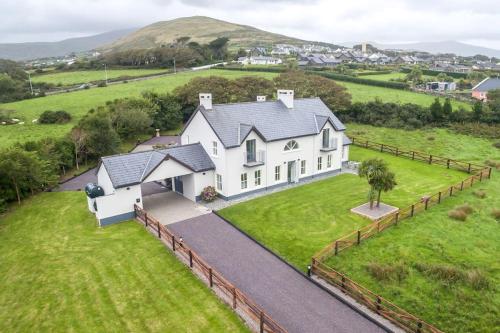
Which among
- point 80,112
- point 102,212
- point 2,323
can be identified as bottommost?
point 2,323

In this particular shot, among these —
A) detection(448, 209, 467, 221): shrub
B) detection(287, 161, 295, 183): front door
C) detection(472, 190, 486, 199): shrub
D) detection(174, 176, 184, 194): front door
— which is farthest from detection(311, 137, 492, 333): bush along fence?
detection(174, 176, 184, 194): front door

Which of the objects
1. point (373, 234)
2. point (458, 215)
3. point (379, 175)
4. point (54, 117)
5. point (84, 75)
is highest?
point (84, 75)

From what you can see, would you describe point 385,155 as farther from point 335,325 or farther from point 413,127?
point 335,325

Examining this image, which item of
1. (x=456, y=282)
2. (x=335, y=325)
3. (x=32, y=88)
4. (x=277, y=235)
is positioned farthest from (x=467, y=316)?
(x=32, y=88)

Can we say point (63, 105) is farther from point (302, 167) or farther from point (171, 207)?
point (302, 167)

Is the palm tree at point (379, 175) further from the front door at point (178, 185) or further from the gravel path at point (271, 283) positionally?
the front door at point (178, 185)

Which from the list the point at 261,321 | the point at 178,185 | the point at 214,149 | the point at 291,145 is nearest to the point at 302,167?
the point at 291,145
